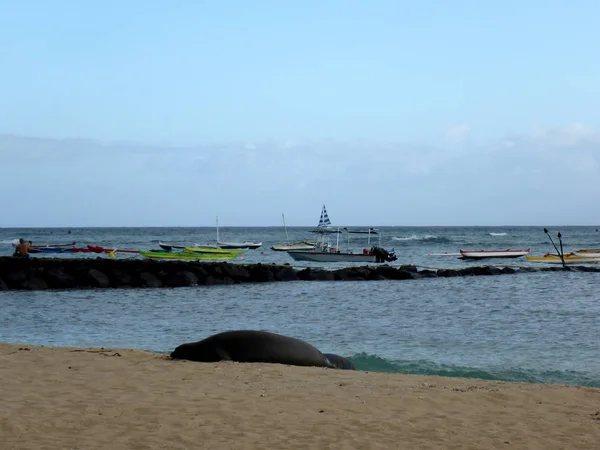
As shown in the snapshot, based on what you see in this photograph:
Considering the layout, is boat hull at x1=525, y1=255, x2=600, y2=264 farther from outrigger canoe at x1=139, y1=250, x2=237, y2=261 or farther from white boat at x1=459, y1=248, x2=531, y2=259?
outrigger canoe at x1=139, y1=250, x2=237, y2=261

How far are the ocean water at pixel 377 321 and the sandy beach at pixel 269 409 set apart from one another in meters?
3.45

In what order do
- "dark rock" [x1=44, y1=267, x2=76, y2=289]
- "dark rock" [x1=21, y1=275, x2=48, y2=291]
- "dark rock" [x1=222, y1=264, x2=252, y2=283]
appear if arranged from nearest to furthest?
"dark rock" [x1=21, y1=275, x2=48, y2=291] → "dark rock" [x1=44, y1=267, x2=76, y2=289] → "dark rock" [x1=222, y1=264, x2=252, y2=283]

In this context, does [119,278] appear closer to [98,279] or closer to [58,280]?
[98,279]

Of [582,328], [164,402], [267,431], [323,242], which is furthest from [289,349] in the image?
[323,242]

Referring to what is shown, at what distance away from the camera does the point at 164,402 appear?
841cm

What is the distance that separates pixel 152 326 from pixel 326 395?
434 inches

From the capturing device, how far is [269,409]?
8.10 metres

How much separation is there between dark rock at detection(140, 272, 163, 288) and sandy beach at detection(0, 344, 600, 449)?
72.0ft

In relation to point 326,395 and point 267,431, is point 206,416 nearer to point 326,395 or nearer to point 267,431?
point 267,431

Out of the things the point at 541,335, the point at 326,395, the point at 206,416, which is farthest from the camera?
the point at 541,335

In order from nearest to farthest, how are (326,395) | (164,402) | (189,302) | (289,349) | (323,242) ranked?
(164,402) → (326,395) → (289,349) → (189,302) → (323,242)

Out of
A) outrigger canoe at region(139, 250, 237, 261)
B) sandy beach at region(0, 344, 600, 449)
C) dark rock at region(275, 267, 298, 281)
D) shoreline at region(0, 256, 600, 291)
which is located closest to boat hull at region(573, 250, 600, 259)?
shoreline at region(0, 256, 600, 291)

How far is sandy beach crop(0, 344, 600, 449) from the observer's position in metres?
6.90

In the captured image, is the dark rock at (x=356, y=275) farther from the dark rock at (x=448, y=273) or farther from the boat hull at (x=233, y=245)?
the boat hull at (x=233, y=245)
